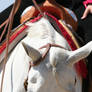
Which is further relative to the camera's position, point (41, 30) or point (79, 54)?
point (41, 30)

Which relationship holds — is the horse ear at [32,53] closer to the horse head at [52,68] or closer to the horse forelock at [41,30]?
the horse head at [52,68]

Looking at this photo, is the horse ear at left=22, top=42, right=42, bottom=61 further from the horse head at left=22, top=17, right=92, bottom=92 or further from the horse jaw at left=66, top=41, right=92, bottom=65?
the horse jaw at left=66, top=41, right=92, bottom=65

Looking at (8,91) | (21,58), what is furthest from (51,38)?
(8,91)

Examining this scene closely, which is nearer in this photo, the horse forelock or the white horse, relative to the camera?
the white horse

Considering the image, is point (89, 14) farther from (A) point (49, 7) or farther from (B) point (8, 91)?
(B) point (8, 91)

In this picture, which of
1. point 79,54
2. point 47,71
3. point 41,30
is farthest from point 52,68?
point 41,30

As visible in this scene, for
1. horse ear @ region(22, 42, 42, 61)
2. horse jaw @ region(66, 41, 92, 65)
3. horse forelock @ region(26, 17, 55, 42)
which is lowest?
horse jaw @ region(66, 41, 92, 65)

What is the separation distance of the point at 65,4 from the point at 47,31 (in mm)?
1163

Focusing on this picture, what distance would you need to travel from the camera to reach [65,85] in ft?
2.82

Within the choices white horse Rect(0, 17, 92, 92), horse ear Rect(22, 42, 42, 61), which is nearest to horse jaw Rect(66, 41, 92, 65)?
white horse Rect(0, 17, 92, 92)

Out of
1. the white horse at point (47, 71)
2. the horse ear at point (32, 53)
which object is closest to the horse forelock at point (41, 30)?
the white horse at point (47, 71)

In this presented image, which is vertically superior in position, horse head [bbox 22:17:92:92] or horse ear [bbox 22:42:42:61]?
horse ear [bbox 22:42:42:61]

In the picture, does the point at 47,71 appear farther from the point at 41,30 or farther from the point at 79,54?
the point at 41,30

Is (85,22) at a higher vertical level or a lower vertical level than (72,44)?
lower
